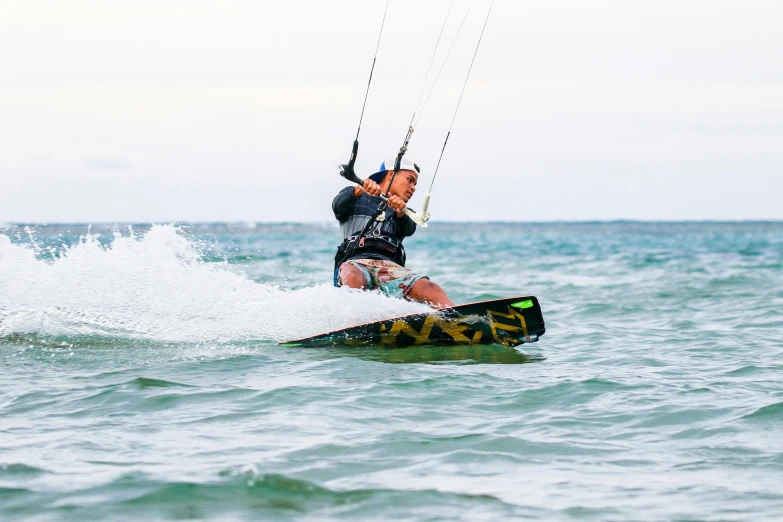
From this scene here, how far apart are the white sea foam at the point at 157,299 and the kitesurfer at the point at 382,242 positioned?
0.23 metres

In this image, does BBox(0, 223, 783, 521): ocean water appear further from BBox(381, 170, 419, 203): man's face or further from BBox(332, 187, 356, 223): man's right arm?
BBox(381, 170, 419, 203): man's face

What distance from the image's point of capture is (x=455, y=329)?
8414 mm

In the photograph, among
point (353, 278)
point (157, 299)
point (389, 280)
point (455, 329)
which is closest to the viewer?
point (455, 329)

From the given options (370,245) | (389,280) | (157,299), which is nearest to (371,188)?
(370,245)

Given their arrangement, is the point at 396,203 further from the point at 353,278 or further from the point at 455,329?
the point at 455,329

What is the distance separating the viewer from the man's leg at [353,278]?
28.7 feet

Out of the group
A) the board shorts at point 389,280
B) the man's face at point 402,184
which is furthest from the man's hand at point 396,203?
the board shorts at point 389,280

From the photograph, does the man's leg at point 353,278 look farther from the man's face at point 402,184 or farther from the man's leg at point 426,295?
the man's face at point 402,184

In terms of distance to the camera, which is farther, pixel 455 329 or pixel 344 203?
pixel 344 203

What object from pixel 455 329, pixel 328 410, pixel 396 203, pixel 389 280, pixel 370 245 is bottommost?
pixel 328 410

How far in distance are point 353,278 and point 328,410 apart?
309 centimetres

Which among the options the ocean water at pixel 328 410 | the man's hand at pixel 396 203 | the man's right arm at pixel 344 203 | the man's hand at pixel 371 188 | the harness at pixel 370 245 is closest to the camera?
the ocean water at pixel 328 410

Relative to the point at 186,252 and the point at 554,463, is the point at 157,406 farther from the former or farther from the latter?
the point at 186,252

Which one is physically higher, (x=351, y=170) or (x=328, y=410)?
(x=351, y=170)
